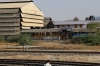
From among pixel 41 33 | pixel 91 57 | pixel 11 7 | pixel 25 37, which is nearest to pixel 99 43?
pixel 25 37

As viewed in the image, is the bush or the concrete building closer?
the bush

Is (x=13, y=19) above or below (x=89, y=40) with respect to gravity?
above

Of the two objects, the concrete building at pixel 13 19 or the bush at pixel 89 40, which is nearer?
the bush at pixel 89 40

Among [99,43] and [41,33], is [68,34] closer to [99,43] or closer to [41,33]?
[41,33]

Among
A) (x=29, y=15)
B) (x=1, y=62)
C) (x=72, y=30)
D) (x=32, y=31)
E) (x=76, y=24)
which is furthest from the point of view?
(x=76, y=24)

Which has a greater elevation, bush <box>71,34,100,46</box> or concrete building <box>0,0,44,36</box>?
concrete building <box>0,0,44,36</box>

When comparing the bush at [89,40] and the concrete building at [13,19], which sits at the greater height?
the concrete building at [13,19]

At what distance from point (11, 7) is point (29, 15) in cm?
772

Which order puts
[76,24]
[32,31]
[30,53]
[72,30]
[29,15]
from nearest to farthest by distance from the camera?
[30,53], [72,30], [32,31], [29,15], [76,24]

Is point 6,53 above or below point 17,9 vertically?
below

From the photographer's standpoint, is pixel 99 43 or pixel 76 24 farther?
pixel 76 24

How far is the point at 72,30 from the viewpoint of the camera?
196 ft

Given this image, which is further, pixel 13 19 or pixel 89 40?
pixel 13 19

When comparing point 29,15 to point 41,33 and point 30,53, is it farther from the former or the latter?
point 30,53
